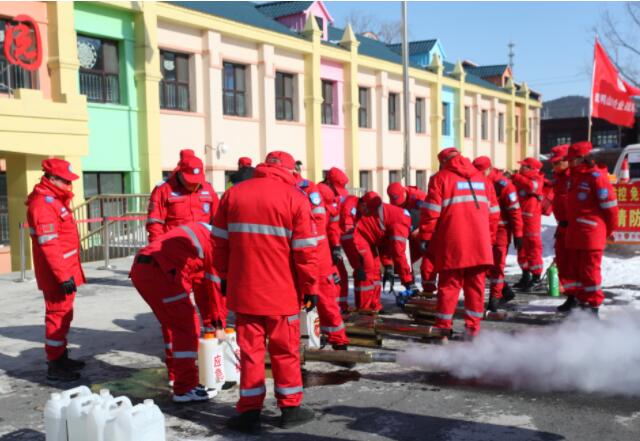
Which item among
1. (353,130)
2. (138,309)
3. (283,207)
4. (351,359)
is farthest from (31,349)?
Result: (353,130)

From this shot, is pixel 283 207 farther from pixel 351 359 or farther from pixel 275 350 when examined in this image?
pixel 351 359

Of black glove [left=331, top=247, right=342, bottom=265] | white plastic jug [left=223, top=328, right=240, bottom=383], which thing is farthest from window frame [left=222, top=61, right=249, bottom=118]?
white plastic jug [left=223, top=328, right=240, bottom=383]

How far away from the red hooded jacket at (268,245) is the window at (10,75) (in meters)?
12.3

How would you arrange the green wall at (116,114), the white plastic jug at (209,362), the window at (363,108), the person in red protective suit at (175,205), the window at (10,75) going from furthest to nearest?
the window at (363,108) < the green wall at (116,114) < the window at (10,75) < the person in red protective suit at (175,205) < the white plastic jug at (209,362)

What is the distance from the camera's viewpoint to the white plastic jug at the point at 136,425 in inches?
136

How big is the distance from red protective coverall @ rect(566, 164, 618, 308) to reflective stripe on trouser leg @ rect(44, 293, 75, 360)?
544cm

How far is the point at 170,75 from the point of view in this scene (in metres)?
18.3

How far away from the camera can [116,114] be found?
1656cm

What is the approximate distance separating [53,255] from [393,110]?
24.2 m

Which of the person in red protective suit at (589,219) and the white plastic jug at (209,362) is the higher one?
the person in red protective suit at (589,219)

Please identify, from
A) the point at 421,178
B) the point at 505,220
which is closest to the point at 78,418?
the point at 505,220

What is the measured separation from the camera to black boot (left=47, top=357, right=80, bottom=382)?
216 inches

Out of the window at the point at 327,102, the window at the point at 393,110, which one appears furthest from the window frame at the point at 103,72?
the window at the point at 393,110

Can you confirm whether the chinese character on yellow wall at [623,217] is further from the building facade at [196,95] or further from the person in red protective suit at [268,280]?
the building facade at [196,95]
